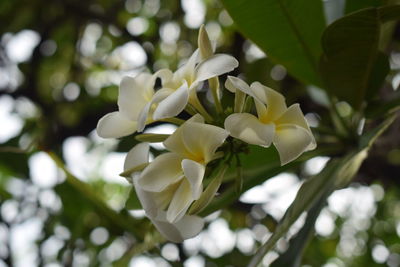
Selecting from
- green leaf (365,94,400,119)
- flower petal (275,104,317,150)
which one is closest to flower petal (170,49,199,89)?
flower petal (275,104,317,150)

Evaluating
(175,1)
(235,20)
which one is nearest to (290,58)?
(235,20)

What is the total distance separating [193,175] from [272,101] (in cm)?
13

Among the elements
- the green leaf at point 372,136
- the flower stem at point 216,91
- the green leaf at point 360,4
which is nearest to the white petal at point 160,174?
the flower stem at point 216,91

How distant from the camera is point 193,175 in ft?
1.79

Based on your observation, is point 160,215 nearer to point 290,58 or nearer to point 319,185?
point 319,185

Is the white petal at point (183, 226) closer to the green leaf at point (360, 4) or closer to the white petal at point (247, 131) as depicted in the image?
the white petal at point (247, 131)

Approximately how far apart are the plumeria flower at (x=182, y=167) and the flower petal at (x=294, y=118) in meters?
0.08

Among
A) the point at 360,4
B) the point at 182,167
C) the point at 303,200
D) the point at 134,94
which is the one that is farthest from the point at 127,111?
the point at 360,4

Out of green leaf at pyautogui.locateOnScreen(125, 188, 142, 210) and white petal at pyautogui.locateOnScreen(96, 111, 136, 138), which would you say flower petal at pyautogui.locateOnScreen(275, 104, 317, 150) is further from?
green leaf at pyautogui.locateOnScreen(125, 188, 142, 210)

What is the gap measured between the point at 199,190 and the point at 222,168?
0.33ft

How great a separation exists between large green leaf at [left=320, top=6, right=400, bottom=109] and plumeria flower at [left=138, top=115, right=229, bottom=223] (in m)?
0.24

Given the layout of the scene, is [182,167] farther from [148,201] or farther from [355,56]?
[355,56]

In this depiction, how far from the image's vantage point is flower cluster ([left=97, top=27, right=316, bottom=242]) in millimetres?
559

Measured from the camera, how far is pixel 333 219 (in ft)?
6.57
